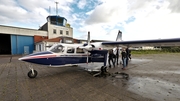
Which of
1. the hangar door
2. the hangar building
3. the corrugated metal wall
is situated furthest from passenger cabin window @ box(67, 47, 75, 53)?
the hangar door

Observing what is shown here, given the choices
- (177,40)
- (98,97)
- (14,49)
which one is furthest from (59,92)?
(14,49)

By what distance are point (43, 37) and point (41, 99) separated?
96.5ft

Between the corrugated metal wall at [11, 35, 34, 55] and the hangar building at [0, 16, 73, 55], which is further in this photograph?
the corrugated metal wall at [11, 35, 34, 55]

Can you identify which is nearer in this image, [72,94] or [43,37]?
[72,94]

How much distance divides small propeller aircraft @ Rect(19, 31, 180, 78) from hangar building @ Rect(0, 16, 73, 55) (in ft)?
64.1

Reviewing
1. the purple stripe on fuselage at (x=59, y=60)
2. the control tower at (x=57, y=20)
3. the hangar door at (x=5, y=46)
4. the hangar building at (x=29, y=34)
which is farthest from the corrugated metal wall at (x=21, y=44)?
the purple stripe on fuselage at (x=59, y=60)

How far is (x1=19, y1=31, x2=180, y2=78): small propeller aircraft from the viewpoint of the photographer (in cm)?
603

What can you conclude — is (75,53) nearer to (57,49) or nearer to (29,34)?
(57,49)

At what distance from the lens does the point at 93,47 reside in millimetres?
7848

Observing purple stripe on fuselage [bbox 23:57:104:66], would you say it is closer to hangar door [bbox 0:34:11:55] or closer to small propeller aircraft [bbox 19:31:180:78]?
small propeller aircraft [bbox 19:31:180:78]

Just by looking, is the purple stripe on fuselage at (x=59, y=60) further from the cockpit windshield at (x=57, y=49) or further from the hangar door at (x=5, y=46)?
the hangar door at (x=5, y=46)

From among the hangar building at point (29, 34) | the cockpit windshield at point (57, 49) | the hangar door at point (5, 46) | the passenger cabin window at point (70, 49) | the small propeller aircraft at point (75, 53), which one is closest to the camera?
the small propeller aircraft at point (75, 53)

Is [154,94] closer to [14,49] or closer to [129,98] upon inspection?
[129,98]

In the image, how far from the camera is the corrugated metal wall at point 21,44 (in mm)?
25833
